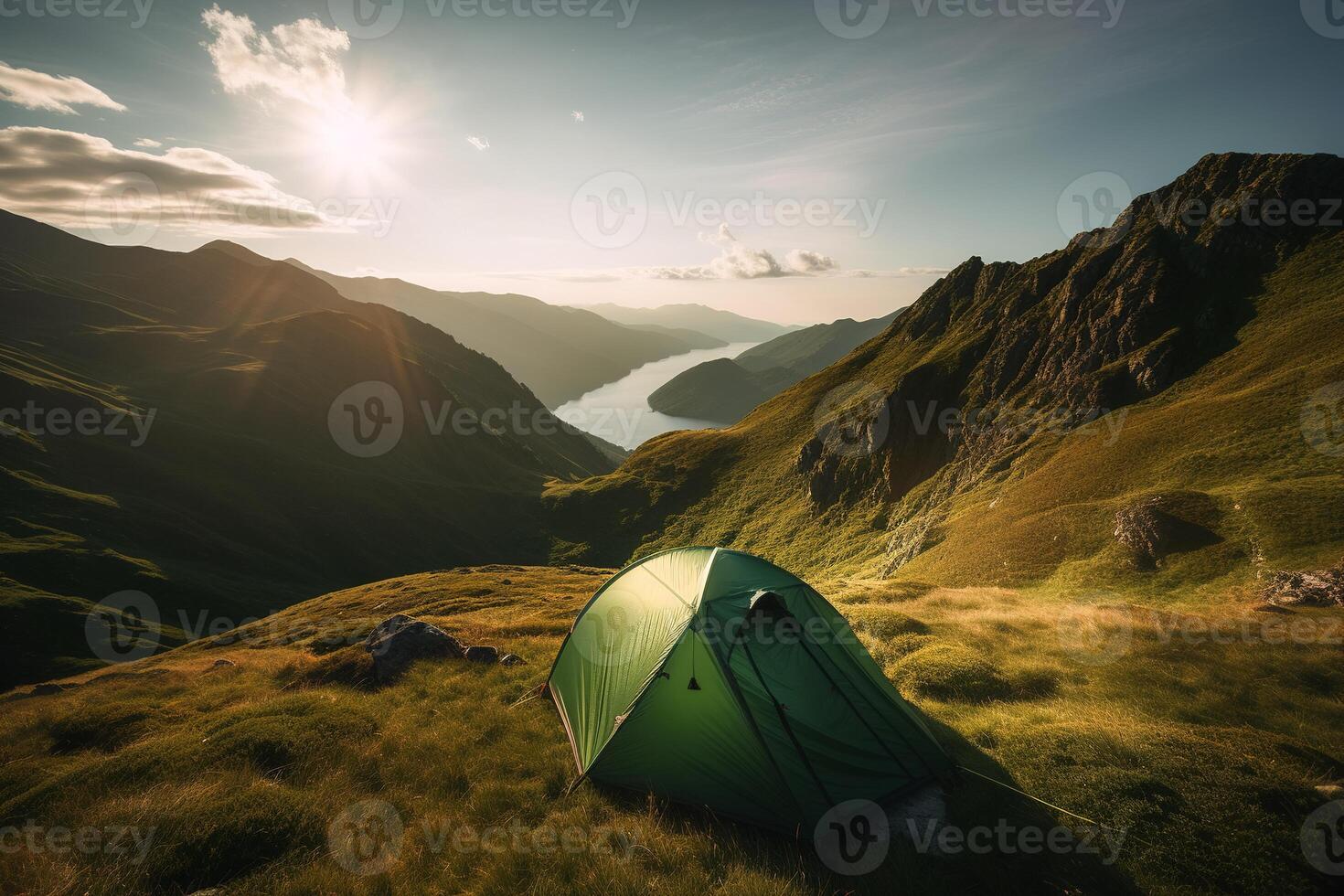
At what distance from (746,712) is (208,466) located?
11615 cm

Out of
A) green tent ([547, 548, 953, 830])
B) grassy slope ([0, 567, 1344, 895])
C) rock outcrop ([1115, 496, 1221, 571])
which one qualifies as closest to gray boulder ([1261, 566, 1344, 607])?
grassy slope ([0, 567, 1344, 895])

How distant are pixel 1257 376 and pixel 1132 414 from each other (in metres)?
6.89

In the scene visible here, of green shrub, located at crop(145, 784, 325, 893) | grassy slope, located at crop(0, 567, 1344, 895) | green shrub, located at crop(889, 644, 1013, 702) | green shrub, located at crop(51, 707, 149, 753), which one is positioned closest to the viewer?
green shrub, located at crop(145, 784, 325, 893)

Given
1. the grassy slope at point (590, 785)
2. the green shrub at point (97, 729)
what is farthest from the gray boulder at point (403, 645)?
the green shrub at point (97, 729)

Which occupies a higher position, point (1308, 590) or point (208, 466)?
point (1308, 590)

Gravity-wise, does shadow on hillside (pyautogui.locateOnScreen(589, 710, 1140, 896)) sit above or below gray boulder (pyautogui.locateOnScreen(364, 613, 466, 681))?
above

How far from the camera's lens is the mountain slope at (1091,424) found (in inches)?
1014

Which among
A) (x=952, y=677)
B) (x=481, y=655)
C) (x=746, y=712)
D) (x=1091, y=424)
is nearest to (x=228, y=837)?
(x=746, y=712)

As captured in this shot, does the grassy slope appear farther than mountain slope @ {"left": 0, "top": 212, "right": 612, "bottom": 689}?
No

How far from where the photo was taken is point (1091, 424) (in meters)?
42.4

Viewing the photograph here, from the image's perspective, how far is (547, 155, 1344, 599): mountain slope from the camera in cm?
2577

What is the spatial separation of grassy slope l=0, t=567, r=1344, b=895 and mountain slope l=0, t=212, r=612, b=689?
61.8 m

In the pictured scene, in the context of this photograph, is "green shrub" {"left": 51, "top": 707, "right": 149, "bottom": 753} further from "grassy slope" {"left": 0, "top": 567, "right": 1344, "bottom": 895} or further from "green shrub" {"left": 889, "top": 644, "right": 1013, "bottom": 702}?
"green shrub" {"left": 889, "top": 644, "right": 1013, "bottom": 702}

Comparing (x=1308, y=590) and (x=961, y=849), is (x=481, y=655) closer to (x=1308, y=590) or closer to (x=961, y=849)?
(x=961, y=849)
